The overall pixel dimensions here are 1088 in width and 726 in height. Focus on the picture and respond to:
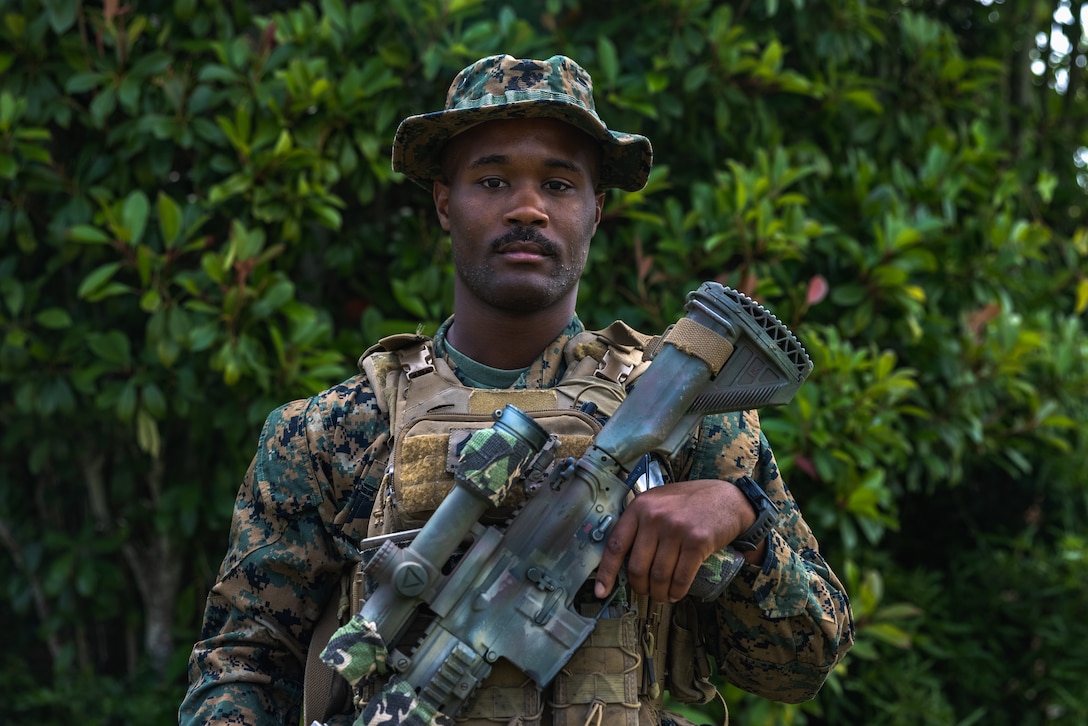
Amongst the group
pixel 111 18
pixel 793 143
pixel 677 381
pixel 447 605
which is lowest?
pixel 447 605

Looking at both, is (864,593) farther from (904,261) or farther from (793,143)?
(793,143)

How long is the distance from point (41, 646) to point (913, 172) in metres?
3.88

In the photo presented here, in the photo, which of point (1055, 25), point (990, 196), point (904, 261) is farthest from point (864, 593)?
point (1055, 25)

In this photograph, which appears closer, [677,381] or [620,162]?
[677,381]

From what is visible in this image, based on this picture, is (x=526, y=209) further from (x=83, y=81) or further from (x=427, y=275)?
(x=83, y=81)

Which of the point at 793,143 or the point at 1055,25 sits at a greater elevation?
the point at 1055,25

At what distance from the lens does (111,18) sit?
3574 mm

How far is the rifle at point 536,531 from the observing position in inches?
68.4

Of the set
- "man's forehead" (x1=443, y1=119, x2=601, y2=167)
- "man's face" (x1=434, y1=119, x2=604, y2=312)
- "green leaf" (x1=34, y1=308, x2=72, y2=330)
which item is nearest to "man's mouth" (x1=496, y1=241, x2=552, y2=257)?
"man's face" (x1=434, y1=119, x2=604, y2=312)

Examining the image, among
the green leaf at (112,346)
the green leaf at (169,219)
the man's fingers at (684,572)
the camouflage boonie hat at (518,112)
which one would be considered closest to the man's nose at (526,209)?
the camouflage boonie hat at (518,112)

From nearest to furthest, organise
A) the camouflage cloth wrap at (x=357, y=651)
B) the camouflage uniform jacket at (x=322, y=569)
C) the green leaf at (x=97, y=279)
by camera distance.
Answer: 1. the camouflage cloth wrap at (x=357, y=651)
2. the camouflage uniform jacket at (x=322, y=569)
3. the green leaf at (x=97, y=279)

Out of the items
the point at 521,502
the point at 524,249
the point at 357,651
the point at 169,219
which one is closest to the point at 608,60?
the point at 169,219

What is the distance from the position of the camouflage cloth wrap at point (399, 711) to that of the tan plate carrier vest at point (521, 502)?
0.23ft

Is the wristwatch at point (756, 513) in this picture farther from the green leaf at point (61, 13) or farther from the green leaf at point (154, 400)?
the green leaf at point (61, 13)
